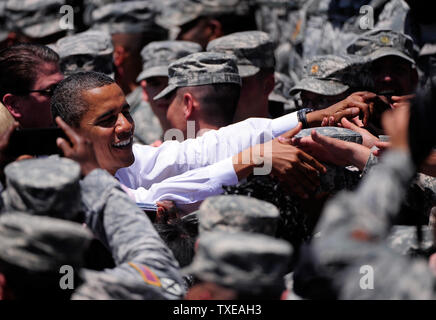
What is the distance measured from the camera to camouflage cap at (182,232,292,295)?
2059mm

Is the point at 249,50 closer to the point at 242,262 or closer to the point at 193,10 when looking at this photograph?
the point at 193,10

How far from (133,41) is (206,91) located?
9.95 ft

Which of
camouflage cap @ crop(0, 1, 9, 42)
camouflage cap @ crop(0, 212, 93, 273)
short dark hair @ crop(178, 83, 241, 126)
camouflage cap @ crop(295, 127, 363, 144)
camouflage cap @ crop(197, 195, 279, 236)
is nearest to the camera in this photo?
camouflage cap @ crop(0, 212, 93, 273)

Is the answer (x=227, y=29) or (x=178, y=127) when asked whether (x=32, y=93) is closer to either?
(x=178, y=127)

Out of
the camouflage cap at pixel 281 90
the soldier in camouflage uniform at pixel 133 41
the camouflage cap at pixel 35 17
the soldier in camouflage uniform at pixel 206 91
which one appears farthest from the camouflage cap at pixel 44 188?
the camouflage cap at pixel 35 17

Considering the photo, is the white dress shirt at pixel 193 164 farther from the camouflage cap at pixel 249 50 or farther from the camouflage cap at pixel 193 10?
the camouflage cap at pixel 193 10

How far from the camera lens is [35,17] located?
7.73 metres

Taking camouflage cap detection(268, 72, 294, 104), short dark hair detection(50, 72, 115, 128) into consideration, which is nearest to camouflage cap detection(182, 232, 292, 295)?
short dark hair detection(50, 72, 115, 128)

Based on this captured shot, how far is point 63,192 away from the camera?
2346mm

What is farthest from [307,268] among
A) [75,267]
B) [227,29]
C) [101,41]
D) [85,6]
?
[85,6]

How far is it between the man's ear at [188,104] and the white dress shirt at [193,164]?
1.60 feet

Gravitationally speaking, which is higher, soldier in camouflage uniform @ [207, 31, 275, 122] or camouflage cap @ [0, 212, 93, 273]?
soldier in camouflage uniform @ [207, 31, 275, 122]

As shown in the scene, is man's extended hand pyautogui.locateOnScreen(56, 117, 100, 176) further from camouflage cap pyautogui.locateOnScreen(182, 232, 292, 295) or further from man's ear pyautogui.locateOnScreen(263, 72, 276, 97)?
man's ear pyautogui.locateOnScreen(263, 72, 276, 97)

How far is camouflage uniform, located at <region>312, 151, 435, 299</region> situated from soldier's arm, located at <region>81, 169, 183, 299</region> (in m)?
0.76
